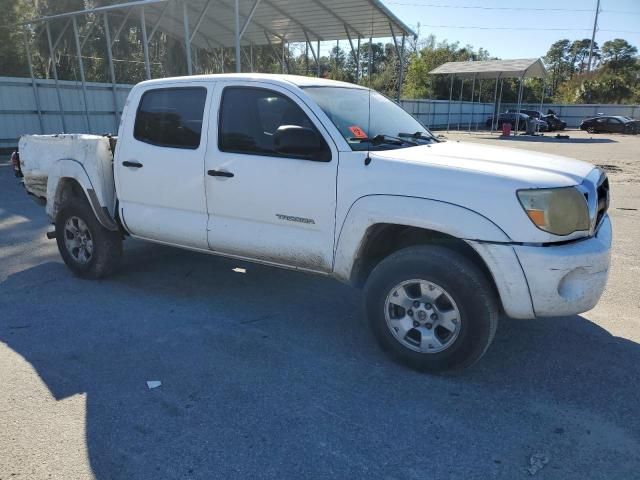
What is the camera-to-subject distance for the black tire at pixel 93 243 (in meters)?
5.20

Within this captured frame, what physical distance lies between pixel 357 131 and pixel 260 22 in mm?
14485

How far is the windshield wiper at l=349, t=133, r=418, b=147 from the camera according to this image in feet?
12.6

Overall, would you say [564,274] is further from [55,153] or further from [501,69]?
[501,69]

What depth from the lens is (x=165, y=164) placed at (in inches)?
180

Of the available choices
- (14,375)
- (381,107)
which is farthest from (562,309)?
(14,375)

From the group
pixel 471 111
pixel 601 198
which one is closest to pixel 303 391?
pixel 601 198

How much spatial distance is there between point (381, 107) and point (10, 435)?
3.69m

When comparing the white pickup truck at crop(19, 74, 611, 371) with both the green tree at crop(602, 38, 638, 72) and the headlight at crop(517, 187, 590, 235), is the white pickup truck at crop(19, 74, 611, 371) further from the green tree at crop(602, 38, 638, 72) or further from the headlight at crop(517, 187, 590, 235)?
the green tree at crop(602, 38, 638, 72)

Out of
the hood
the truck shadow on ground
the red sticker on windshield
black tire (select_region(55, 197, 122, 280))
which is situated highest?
the red sticker on windshield

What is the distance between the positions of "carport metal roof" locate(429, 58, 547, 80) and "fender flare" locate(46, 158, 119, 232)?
111ft

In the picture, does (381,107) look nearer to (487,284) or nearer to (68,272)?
(487,284)

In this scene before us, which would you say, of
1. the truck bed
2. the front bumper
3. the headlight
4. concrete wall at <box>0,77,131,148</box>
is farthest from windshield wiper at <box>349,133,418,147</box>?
concrete wall at <box>0,77,131,148</box>

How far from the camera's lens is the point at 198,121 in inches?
174

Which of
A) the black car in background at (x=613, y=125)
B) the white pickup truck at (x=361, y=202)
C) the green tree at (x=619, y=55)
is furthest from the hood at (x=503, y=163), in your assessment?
the green tree at (x=619, y=55)
